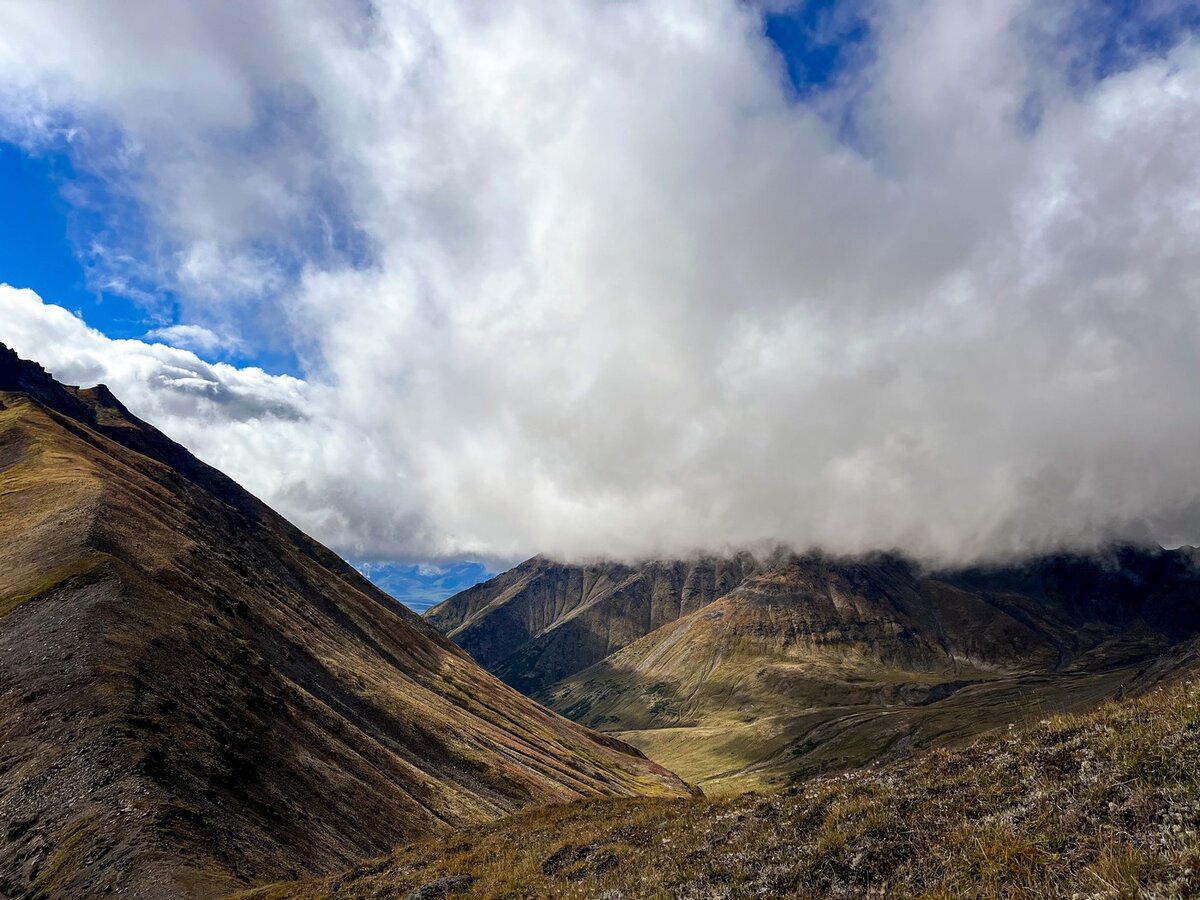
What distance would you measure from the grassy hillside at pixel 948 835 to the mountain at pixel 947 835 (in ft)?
0.14

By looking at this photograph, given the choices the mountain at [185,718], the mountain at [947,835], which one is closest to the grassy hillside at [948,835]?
the mountain at [947,835]

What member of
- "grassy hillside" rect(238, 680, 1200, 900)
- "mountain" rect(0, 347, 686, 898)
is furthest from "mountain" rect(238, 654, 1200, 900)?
"mountain" rect(0, 347, 686, 898)

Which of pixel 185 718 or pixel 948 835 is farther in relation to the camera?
pixel 185 718

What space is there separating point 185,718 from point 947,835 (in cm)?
5661

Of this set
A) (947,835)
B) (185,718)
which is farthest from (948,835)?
(185,718)

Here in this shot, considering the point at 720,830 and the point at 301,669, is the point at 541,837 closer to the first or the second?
the point at 720,830

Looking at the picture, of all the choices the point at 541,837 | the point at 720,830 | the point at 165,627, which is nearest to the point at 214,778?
the point at 165,627

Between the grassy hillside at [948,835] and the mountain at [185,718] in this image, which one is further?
the mountain at [185,718]

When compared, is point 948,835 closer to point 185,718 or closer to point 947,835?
point 947,835

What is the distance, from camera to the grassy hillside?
33.7 ft

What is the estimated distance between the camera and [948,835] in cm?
1288

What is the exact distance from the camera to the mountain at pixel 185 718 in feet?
114

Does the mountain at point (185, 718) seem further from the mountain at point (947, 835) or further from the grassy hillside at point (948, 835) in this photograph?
the mountain at point (947, 835)

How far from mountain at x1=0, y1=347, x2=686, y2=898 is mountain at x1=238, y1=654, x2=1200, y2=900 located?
19859 millimetres
